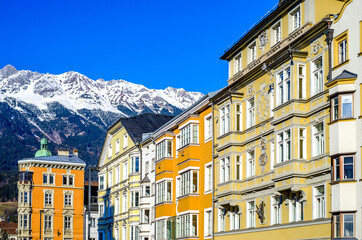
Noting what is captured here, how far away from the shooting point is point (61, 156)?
115 meters

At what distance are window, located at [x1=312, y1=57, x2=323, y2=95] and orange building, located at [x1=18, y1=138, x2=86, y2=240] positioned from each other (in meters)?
78.9

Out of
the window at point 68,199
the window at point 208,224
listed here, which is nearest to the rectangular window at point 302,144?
the window at point 208,224

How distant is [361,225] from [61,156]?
8975cm

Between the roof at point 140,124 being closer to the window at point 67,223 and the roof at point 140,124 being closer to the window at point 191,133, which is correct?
the window at point 191,133

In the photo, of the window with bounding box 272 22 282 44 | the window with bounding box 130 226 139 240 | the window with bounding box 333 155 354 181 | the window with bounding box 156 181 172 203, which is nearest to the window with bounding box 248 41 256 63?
the window with bounding box 272 22 282 44

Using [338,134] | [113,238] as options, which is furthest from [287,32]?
[113,238]

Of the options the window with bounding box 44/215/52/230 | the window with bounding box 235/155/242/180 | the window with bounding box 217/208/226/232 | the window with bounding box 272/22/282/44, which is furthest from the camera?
the window with bounding box 44/215/52/230

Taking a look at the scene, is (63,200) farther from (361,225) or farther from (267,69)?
(361,225)

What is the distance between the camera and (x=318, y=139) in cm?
3488

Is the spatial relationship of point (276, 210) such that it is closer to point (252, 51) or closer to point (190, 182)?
point (252, 51)

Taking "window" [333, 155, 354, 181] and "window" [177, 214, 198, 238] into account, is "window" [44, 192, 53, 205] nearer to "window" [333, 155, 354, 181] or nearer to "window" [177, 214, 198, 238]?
"window" [177, 214, 198, 238]

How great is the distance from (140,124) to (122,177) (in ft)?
20.2

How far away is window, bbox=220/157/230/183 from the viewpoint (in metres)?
45.2

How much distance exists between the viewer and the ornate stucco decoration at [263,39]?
4256 centimetres
